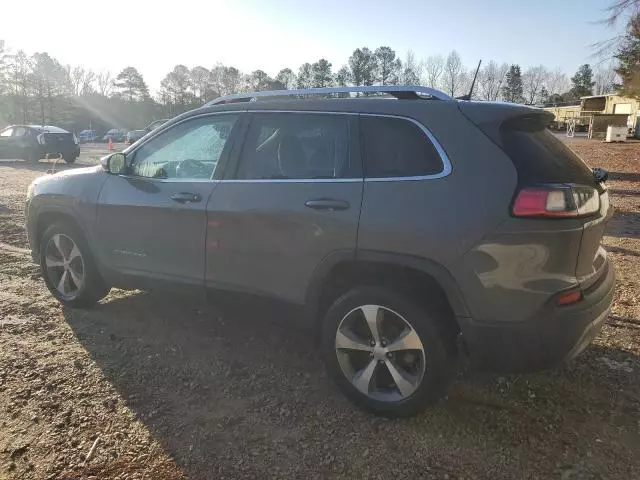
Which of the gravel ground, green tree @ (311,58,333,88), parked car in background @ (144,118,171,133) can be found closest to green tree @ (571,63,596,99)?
green tree @ (311,58,333,88)

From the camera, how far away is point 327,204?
3.10 meters

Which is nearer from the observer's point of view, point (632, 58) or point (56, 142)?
point (56, 142)

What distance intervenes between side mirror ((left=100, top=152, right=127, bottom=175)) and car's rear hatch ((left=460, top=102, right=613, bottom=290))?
266cm

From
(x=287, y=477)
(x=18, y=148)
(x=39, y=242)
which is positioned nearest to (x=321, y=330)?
(x=287, y=477)

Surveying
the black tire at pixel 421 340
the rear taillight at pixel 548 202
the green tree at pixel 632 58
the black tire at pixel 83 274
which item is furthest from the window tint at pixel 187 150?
the green tree at pixel 632 58

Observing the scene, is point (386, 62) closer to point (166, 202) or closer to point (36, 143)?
point (36, 143)

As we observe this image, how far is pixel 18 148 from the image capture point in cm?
2181

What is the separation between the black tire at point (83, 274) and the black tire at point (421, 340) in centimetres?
240

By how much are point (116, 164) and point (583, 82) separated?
110 metres

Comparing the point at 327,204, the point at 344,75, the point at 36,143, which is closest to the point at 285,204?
the point at 327,204

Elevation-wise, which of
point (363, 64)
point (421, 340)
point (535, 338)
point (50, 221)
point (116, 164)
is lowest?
point (421, 340)

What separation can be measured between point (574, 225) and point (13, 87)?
67203mm

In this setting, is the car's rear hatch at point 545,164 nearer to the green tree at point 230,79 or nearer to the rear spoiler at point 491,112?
the rear spoiler at point 491,112

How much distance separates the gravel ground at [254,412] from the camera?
2.69 m
